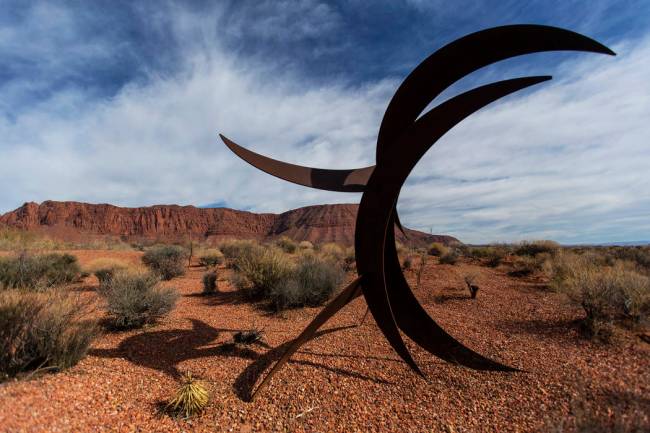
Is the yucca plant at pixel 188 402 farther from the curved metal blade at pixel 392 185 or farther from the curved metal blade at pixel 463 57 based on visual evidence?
the curved metal blade at pixel 463 57

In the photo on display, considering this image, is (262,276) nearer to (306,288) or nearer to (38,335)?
(306,288)

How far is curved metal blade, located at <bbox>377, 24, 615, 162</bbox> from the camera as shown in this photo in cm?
329

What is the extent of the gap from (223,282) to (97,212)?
312 feet

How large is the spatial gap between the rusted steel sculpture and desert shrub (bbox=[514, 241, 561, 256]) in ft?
58.5

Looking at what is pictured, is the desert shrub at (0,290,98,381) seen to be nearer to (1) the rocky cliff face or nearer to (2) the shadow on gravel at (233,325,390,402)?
(2) the shadow on gravel at (233,325,390,402)

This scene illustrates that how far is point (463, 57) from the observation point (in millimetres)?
3863

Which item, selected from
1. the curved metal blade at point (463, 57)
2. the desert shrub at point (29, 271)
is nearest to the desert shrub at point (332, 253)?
the desert shrub at point (29, 271)

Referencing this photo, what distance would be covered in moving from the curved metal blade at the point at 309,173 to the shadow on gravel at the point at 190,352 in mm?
3019

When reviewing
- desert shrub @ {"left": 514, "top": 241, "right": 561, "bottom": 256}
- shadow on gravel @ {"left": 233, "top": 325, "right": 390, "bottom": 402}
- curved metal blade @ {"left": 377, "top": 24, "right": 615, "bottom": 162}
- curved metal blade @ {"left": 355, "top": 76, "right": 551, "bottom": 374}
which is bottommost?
shadow on gravel @ {"left": 233, "top": 325, "right": 390, "bottom": 402}

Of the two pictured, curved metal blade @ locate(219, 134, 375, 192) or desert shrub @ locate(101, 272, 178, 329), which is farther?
desert shrub @ locate(101, 272, 178, 329)

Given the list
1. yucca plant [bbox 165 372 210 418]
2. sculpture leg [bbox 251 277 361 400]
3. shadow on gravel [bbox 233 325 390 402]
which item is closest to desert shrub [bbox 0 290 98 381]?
yucca plant [bbox 165 372 210 418]

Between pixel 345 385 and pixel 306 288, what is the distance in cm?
487

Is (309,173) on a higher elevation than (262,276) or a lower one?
higher

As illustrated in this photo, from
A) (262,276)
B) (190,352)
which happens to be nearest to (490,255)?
(262,276)
